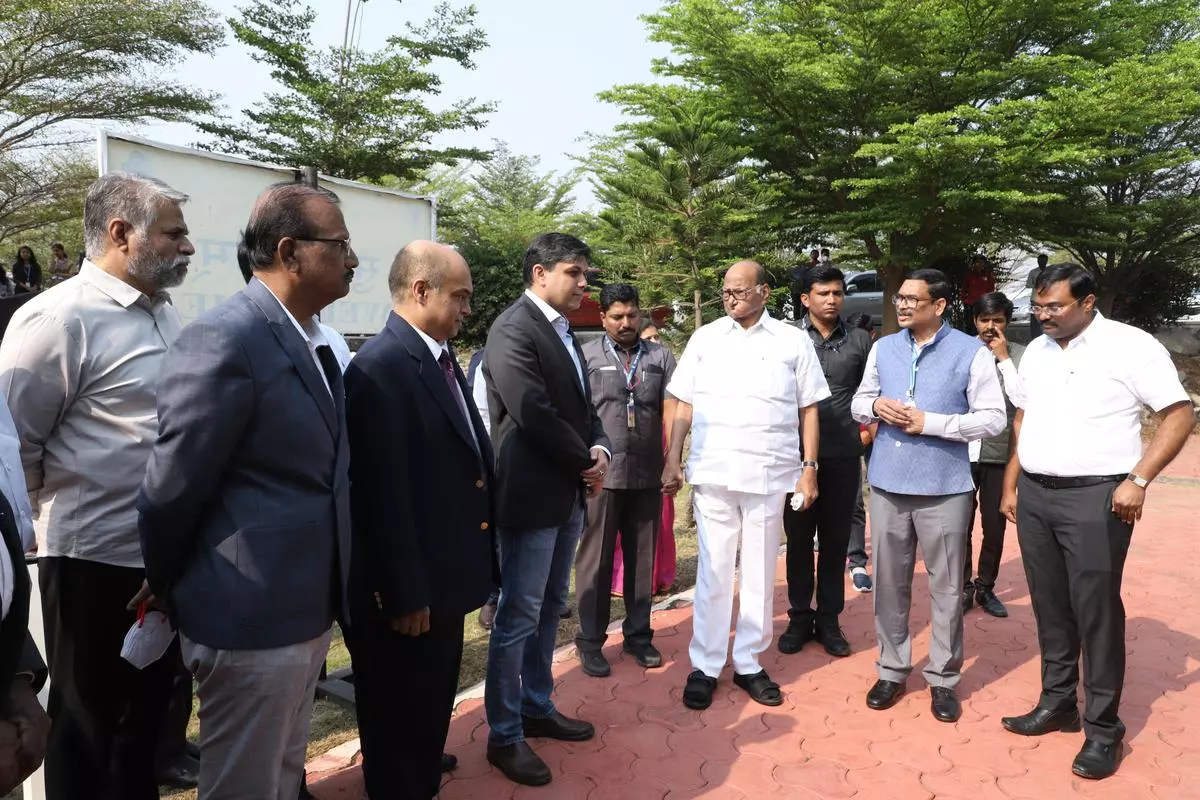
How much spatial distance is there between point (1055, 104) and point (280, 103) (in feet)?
52.6

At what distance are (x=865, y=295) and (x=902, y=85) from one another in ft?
18.0

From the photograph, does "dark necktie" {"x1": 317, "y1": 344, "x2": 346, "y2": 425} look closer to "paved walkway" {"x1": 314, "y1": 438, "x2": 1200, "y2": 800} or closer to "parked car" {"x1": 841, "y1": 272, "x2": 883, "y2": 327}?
"paved walkway" {"x1": 314, "y1": 438, "x2": 1200, "y2": 800}

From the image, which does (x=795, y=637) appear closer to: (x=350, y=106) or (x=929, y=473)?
(x=929, y=473)

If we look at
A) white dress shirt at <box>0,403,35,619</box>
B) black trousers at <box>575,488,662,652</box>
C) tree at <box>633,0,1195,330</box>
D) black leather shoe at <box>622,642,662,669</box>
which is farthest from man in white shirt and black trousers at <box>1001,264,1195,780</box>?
tree at <box>633,0,1195,330</box>

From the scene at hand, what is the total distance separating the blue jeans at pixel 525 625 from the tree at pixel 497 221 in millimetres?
10754

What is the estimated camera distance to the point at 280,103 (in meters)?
18.6

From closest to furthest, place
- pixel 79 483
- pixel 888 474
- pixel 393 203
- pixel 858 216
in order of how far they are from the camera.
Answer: pixel 79 483, pixel 888 474, pixel 393 203, pixel 858 216

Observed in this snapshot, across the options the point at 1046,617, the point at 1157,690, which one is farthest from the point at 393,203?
the point at 1157,690

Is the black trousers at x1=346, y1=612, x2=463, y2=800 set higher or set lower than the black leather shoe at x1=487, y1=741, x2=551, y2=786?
higher

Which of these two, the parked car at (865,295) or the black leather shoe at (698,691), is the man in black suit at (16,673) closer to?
the black leather shoe at (698,691)

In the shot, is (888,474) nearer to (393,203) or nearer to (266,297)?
(266,297)

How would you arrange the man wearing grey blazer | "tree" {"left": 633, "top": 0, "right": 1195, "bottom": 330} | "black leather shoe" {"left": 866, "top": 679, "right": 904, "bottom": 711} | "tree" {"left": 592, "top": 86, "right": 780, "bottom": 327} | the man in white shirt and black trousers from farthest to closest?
"tree" {"left": 633, "top": 0, "right": 1195, "bottom": 330} < "tree" {"left": 592, "top": 86, "right": 780, "bottom": 327} < "black leather shoe" {"left": 866, "top": 679, "right": 904, "bottom": 711} < the man in white shirt and black trousers < the man wearing grey blazer

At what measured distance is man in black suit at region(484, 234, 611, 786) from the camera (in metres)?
2.99

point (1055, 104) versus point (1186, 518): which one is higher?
point (1055, 104)
